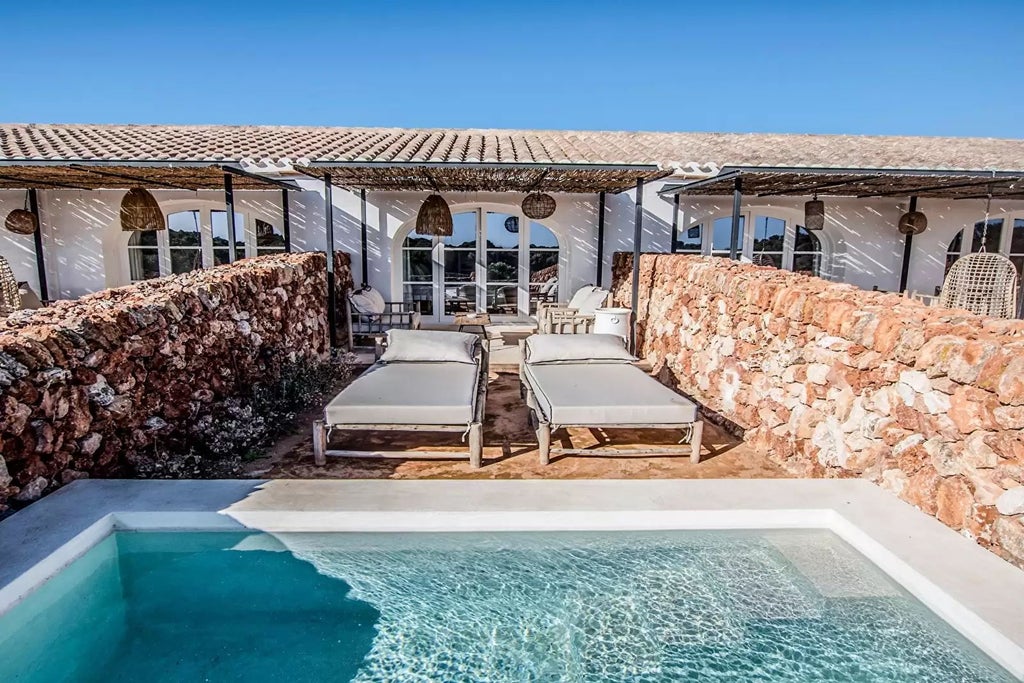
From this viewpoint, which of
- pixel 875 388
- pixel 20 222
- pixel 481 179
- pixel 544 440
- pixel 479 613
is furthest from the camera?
pixel 20 222

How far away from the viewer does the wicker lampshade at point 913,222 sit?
41.3 feet

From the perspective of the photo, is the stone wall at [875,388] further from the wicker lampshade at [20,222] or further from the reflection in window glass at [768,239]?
the wicker lampshade at [20,222]

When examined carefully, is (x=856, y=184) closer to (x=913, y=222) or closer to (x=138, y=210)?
(x=913, y=222)

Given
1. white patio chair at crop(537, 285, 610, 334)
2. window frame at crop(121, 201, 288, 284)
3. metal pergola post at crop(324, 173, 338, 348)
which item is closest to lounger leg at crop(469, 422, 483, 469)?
white patio chair at crop(537, 285, 610, 334)

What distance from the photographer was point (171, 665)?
10.2 ft

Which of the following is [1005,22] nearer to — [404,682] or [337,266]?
[337,266]

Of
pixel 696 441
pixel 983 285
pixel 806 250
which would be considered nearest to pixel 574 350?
pixel 696 441

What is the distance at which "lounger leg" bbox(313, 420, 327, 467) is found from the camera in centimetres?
545

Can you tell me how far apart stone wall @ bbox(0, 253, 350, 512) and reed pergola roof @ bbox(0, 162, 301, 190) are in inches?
91.4

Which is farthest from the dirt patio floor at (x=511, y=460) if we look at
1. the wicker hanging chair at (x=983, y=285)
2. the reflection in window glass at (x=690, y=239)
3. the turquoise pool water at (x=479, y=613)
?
the reflection in window glass at (x=690, y=239)

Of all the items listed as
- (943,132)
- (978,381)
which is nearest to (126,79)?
(978,381)

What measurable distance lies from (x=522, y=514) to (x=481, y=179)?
746cm

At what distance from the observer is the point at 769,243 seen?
45.5 ft

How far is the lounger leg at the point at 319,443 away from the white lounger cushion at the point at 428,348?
1.80 m
